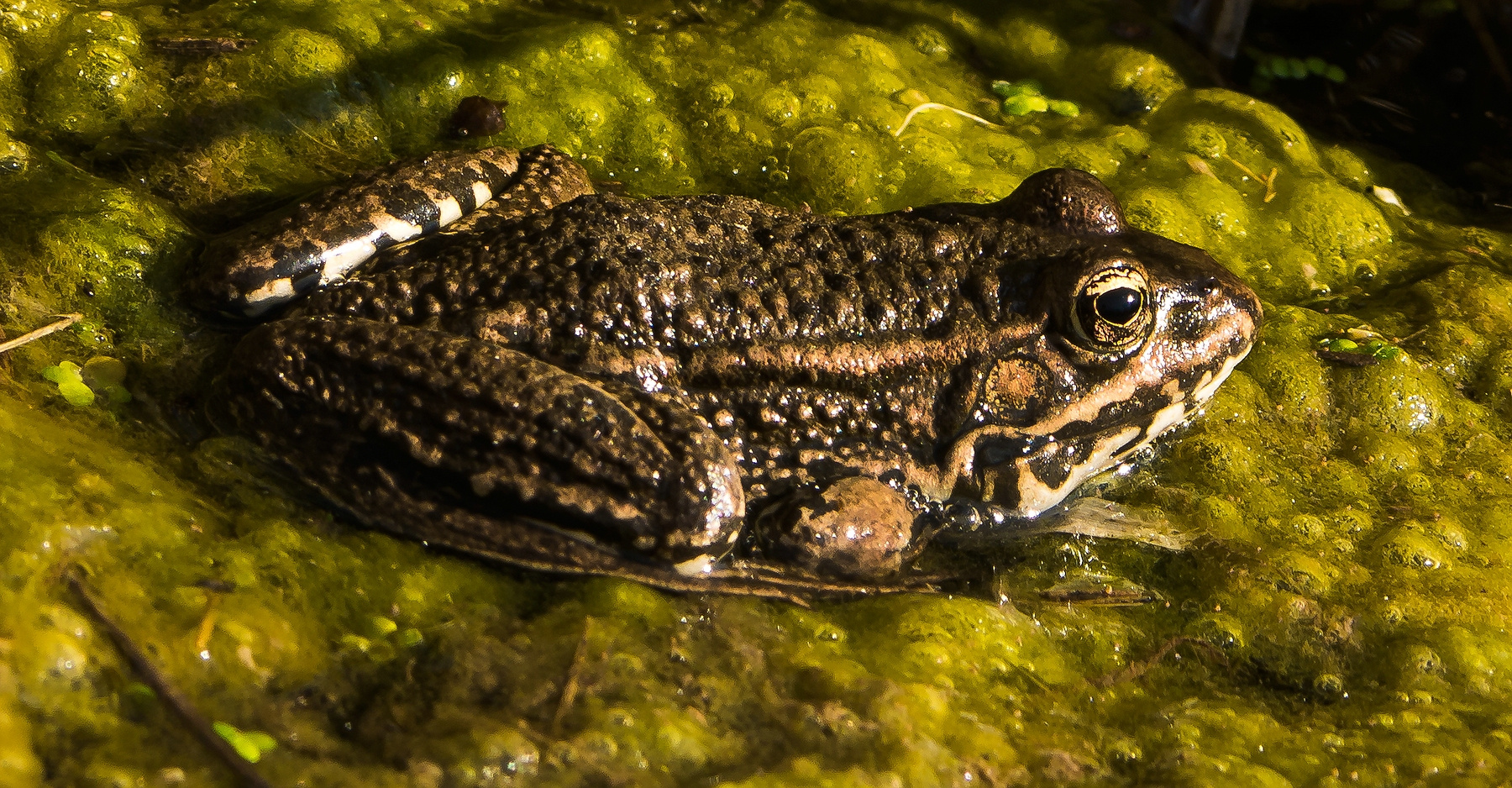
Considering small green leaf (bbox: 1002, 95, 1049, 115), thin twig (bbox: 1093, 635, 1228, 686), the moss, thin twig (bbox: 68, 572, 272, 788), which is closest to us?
thin twig (bbox: 68, 572, 272, 788)

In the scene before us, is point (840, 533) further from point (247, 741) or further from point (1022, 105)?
point (1022, 105)

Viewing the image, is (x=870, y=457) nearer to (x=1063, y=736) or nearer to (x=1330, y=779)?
(x=1063, y=736)

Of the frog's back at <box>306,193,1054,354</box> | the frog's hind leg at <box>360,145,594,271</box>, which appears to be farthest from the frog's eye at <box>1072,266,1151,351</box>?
the frog's hind leg at <box>360,145,594,271</box>

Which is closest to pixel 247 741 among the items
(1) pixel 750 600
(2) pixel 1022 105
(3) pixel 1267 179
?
(1) pixel 750 600

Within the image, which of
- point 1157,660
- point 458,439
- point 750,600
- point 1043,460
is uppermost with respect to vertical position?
point 458,439

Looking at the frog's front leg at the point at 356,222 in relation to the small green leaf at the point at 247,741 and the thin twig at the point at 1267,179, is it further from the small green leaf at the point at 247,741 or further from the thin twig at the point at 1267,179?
the thin twig at the point at 1267,179

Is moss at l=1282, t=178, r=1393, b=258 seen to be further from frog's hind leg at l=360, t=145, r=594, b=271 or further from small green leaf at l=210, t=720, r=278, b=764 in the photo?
small green leaf at l=210, t=720, r=278, b=764

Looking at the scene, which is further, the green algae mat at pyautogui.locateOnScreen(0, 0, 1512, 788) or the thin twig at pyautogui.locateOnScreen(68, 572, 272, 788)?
the green algae mat at pyautogui.locateOnScreen(0, 0, 1512, 788)

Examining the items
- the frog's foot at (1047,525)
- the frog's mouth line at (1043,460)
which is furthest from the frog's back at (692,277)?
the frog's foot at (1047,525)
